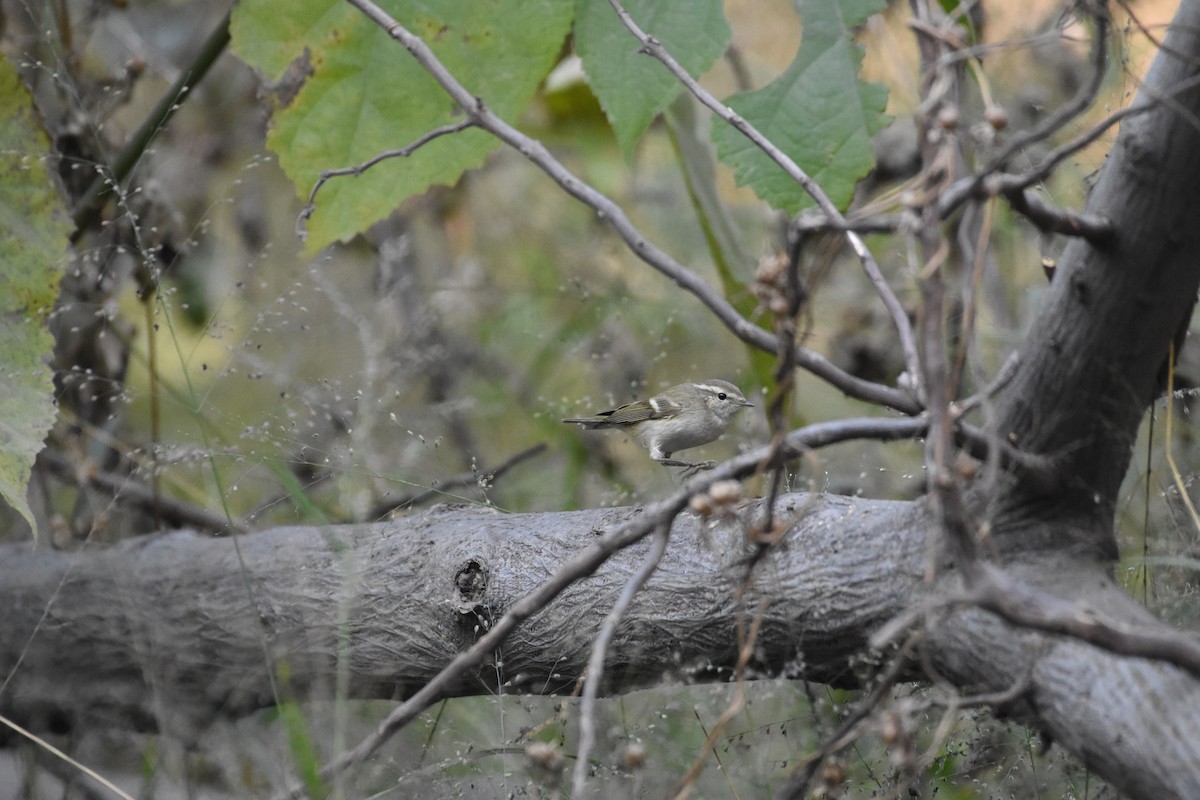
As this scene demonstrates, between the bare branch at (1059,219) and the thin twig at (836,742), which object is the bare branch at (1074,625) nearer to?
the thin twig at (836,742)

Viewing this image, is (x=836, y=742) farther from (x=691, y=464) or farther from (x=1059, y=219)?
(x=691, y=464)

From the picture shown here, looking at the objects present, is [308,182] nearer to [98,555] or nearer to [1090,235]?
[98,555]

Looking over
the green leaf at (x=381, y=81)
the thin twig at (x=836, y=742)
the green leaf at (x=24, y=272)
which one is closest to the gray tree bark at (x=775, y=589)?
the thin twig at (x=836, y=742)

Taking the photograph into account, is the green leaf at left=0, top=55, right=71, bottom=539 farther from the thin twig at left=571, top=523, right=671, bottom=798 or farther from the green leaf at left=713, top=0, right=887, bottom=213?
the green leaf at left=713, top=0, right=887, bottom=213

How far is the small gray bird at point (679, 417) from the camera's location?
12.8ft

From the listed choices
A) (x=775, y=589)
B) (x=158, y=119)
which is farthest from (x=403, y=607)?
(x=158, y=119)

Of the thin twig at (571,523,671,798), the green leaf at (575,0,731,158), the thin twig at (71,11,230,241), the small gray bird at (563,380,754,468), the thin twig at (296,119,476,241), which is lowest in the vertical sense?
the thin twig at (571,523,671,798)

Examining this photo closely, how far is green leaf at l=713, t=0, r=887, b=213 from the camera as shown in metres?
Answer: 2.21

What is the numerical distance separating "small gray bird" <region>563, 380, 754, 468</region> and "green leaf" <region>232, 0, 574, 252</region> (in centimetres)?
157

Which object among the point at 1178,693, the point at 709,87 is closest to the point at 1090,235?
the point at 1178,693

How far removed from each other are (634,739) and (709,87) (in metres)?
4.55

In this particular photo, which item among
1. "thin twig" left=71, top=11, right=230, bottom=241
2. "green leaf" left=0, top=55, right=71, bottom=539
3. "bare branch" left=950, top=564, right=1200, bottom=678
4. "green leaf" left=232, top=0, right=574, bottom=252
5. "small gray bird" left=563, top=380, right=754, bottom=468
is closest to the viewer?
"bare branch" left=950, top=564, right=1200, bottom=678

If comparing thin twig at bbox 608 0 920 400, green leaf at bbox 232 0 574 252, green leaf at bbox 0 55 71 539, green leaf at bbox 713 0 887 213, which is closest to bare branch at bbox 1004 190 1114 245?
thin twig at bbox 608 0 920 400

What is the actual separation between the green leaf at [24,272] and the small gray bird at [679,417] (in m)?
1.96
